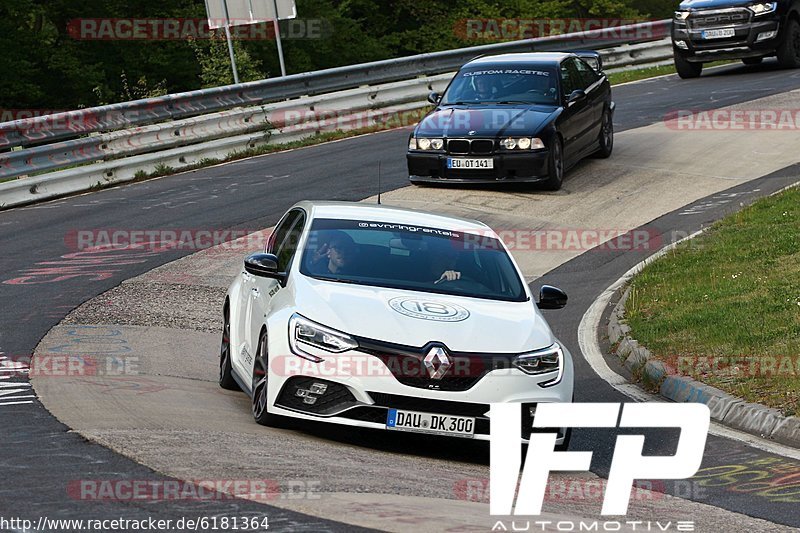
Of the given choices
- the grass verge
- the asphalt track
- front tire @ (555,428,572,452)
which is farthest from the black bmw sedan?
front tire @ (555,428,572,452)

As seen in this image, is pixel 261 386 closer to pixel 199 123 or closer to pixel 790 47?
pixel 199 123

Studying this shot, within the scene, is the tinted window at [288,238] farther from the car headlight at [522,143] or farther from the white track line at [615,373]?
the car headlight at [522,143]

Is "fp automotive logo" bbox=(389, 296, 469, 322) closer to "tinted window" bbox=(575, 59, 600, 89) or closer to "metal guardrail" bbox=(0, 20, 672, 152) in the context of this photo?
"metal guardrail" bbox=(0, 20, 672, 152)

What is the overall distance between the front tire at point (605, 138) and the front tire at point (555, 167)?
2202 millimetres

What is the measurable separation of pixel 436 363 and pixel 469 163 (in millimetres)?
10830

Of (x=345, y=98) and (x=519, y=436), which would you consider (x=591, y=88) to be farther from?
(x=519, y=436)

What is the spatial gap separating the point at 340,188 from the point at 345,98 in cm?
625

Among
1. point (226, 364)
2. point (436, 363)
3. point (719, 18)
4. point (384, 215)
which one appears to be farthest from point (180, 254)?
point (719, 18)

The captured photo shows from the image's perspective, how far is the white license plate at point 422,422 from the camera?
797 cm

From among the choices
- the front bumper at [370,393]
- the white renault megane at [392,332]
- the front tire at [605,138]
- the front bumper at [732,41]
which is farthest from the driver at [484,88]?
the front bumper at [370,393]

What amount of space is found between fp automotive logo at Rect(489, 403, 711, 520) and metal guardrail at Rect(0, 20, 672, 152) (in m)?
12.8

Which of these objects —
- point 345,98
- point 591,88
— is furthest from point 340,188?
point 345,98

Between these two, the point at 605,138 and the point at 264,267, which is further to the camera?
the point at 605,138

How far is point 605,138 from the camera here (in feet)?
69.8
